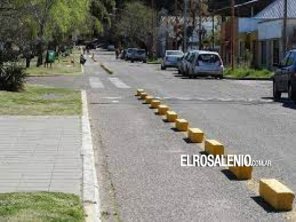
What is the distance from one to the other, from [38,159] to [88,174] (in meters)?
1.44

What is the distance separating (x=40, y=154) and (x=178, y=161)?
2.00 meters

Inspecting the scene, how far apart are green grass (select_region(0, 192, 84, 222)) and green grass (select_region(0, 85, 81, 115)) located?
9.07m

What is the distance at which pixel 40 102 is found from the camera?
63.9 feet

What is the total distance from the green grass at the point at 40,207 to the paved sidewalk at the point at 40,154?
1.55ft

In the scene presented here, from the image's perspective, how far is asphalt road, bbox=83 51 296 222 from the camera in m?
7.48

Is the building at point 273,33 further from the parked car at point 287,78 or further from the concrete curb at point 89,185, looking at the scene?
the concrete curb at point 89,185

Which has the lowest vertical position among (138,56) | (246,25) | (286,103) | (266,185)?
(138,56)

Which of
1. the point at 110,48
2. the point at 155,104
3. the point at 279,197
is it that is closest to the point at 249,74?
the point at 155,104

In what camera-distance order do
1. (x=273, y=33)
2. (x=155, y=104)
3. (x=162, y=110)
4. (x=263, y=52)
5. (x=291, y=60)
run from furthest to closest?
(x=263, y=52)
(x=273, y=33)
(x=291, y=60)
(x=155, y=104)
(x=162, y=110)

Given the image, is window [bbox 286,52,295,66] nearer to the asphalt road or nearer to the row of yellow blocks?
the asphalt road

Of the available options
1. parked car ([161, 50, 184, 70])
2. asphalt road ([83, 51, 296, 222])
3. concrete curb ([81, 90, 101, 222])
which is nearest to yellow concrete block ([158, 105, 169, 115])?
asphalt road ([83, 51, 296, 222])

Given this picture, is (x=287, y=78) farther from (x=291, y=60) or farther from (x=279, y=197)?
(x=279, y=197)

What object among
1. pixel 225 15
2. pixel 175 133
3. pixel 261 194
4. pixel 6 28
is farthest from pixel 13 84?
pixel 225 15

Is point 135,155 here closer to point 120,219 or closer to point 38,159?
point 38,159
